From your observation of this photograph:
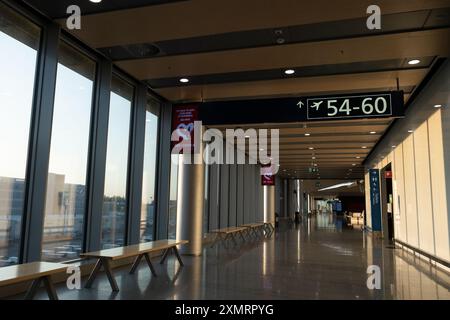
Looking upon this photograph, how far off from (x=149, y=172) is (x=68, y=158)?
2.70 m

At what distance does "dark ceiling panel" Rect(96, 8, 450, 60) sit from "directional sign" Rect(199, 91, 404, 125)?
915mm

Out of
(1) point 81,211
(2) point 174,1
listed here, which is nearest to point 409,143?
(2) point 174,1

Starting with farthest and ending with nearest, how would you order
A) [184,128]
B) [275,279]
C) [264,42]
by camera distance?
1. [184,128]
2. [275,279]
3. [264,42]

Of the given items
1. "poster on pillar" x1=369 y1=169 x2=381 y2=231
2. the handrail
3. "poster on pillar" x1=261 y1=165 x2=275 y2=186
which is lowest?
the handrail

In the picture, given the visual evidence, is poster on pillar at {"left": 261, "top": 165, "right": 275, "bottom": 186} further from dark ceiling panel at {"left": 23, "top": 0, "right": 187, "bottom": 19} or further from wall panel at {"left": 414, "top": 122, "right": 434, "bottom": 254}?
dark ceiling panel at {"left": 23, "top": 0, "right": 187, "bottom": 19}

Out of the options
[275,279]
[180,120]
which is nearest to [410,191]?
[275,279]

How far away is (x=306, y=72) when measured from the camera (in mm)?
6758

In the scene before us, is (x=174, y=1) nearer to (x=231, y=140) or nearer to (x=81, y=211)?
(x=81, y=211)

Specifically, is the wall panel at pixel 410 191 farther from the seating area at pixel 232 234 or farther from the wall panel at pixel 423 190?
the seating area at pixel 232 234

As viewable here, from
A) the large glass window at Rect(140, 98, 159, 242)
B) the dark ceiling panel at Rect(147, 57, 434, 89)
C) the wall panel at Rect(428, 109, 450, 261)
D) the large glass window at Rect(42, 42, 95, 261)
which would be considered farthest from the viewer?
the large glass window at Rect(140, 98, 159, 242)

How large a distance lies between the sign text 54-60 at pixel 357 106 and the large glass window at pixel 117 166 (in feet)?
13.2

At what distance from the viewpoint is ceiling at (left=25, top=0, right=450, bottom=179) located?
470 centimetres

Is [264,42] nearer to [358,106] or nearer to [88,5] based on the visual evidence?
[358,106]

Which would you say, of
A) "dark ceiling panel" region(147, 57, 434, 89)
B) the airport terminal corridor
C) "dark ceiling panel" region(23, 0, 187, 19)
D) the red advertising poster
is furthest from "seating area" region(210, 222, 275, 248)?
"dark ceiling panel" region(23, 0, 187, 19)
